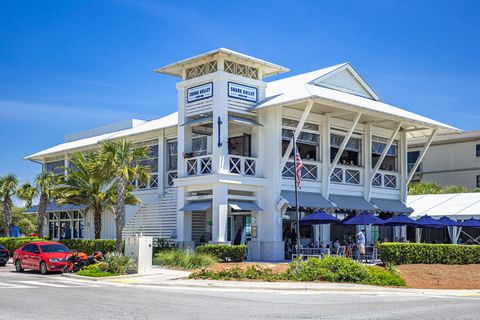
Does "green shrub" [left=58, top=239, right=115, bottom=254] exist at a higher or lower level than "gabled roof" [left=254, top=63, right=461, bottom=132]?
lower

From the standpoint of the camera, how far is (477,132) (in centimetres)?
5916

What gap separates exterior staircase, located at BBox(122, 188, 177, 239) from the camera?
35625 mm

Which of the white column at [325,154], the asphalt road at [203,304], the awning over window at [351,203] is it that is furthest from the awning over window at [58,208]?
the asphalt road at [203,304]

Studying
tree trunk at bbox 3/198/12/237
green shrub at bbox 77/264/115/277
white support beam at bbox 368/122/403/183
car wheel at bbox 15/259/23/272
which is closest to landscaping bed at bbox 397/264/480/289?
white support beam at bbox 368/122/403/183

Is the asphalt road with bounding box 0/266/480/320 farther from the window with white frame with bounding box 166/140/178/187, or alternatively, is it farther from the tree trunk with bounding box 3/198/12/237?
the tree trunk with bounding box 3/198/12/237

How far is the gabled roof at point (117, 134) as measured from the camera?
39656 mm

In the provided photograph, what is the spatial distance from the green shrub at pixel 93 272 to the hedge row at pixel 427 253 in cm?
1202

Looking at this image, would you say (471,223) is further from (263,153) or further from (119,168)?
(119,168)

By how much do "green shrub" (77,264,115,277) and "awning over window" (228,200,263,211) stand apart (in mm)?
8076

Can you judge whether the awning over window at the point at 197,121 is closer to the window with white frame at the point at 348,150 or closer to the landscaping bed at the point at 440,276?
the window with white frame at the point at 348,150

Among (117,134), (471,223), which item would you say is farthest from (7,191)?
(471,223)

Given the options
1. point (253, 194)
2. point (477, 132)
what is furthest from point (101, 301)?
point (477, 132)

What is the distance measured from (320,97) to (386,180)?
10.9 m

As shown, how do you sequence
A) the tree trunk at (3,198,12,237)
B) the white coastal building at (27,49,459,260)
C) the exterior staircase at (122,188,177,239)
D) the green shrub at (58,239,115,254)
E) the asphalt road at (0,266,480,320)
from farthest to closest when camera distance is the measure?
the tree trunk at (3,198,12,237), the exterior staircase at (122,188,177,239), the green shrub at (58,239,115,254), the white coastal building at (27,49,459,260), the asphalt road at (0,266,480,320)
